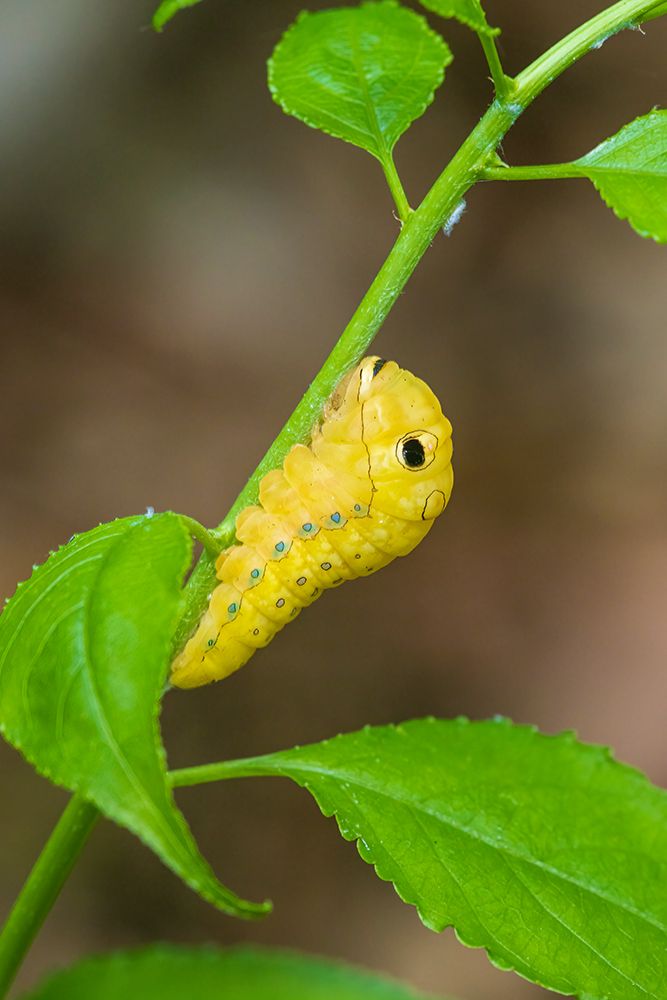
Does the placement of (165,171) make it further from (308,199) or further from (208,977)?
(208,977)

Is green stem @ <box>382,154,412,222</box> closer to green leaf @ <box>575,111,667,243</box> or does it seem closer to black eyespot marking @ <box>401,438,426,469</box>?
green leaf @ <box>575,111,667,243</box>

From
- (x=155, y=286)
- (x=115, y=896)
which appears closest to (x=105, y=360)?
(x=155, y=286)

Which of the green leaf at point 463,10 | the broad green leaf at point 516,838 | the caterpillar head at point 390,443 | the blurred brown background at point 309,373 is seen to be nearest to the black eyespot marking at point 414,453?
the caterpillar head at point 390,443

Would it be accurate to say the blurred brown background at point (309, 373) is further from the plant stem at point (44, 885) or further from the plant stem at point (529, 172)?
the plant stem at point (529, 172)

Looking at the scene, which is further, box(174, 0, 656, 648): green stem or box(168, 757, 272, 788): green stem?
box(168, 757, 272, 788): green stem

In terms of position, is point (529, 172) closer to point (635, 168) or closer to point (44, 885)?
point (635, 168)

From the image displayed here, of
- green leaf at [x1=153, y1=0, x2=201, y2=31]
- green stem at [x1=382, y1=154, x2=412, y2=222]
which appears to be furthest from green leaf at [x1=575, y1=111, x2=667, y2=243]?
green leaf at [x1=153, y1=0, x2=201, y2=31]

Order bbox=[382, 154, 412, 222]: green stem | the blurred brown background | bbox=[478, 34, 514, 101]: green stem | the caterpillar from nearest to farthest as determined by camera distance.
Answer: bbox=[478, 34, 514, 101]: green stem → bbox=[382, 154, 412, 222]: green stem → the caterpillar → the blurred brown background
